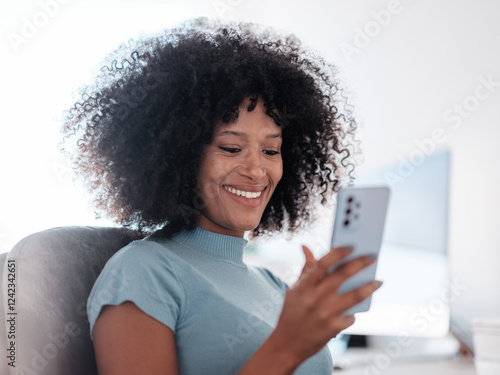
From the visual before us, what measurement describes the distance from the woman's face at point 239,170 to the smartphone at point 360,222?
0.28 metres

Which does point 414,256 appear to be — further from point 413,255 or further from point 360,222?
point 360,222

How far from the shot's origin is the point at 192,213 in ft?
3.33

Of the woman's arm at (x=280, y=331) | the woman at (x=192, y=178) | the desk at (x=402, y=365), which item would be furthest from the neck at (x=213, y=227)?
the desk at (x=402, y=365)

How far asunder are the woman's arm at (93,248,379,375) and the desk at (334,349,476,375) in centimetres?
83

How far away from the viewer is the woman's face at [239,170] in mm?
961

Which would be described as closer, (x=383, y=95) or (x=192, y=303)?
(x=192, y=303)

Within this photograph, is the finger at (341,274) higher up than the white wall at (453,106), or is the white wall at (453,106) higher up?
the white wall at (453,106)

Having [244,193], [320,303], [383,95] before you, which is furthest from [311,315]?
[383,95]

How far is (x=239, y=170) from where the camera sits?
96 centimetres

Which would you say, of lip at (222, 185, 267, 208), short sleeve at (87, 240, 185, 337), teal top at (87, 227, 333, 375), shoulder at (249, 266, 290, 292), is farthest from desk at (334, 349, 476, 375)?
short sleeve at (87, 240, 185, 337)

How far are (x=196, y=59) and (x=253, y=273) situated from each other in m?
0.43

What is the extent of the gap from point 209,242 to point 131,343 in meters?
0.31

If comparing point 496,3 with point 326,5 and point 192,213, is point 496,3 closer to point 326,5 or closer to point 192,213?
point 326,5

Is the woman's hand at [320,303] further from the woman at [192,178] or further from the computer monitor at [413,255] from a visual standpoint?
the computer monitor at [413,255]
